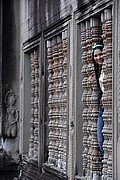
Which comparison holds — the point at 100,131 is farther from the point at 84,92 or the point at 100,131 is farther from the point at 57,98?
the point at 57,98

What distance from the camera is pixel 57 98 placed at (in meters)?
7.83

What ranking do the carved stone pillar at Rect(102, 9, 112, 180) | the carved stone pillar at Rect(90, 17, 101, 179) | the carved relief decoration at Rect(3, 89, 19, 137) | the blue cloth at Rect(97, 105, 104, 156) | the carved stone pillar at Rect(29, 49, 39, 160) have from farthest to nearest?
the carved relief decoration at Rect(3, 89, 19, 137)
the carved stone pillar at Rect(29, 49, 39, 160)
the carved stone pillar at Rect(90, 17, 101, 179)
the blue cloth at Rect(97, 105, 104, 156)
the carved stone pillar at Rect(102, 9, 112, 180)

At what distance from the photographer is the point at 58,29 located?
24.9 ft

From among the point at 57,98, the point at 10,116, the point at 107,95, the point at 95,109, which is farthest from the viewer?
the point at 10,116

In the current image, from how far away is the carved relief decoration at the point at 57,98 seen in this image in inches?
291

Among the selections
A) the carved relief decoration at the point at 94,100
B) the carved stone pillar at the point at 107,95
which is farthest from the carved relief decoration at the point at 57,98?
the carved stone pillar at the point at 107,95

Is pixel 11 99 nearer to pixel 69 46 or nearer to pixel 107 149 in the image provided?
pixel 69 46

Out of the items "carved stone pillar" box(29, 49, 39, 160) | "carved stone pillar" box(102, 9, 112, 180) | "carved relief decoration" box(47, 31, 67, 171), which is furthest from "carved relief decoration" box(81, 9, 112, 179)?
"carved stone pillar" box(29, 49, 39, 160)

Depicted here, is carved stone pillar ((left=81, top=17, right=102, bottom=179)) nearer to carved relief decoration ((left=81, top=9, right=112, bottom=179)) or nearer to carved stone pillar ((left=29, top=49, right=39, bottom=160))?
carved relief decoration ((left=81, top=9, right=112, bottom=179))

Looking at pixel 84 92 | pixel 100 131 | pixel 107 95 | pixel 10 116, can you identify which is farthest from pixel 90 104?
pixel 10 116

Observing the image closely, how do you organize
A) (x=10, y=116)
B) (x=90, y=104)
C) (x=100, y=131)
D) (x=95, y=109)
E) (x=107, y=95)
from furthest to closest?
(x=10, y=116), (x=90, y=104), (x=95, y=109), (x=100, y=131), (x=107, y=95)

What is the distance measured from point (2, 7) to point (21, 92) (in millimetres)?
2167

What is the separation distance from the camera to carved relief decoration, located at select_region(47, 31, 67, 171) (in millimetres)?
7379

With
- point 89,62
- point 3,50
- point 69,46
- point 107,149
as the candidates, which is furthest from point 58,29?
point 3,50
